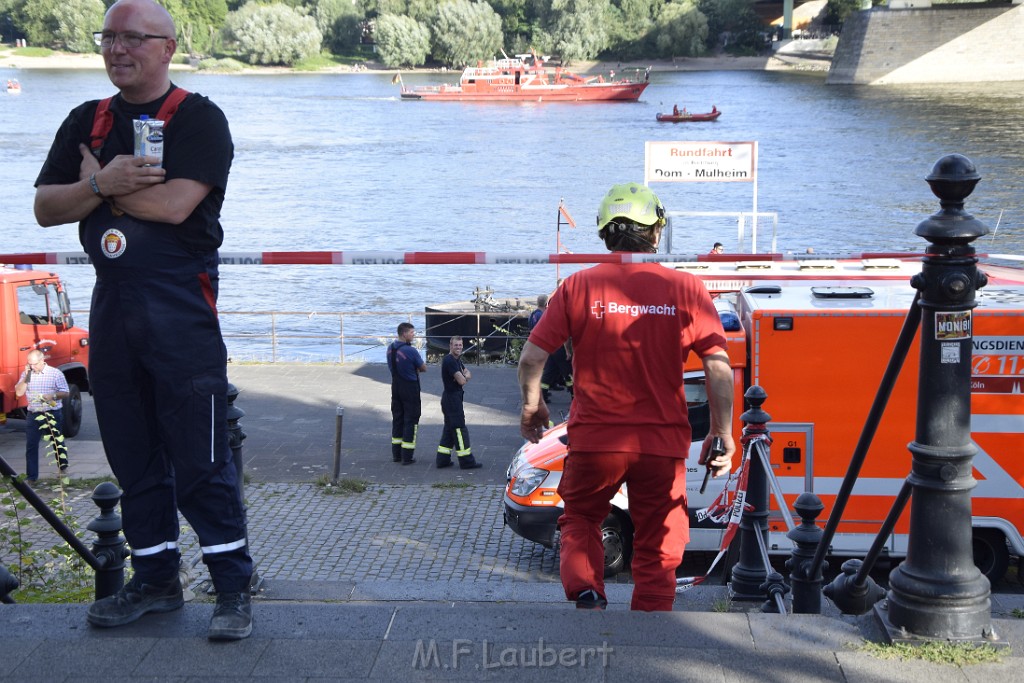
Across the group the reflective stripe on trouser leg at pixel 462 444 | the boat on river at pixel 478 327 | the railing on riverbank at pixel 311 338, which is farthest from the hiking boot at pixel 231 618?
the railing on riverbank at pixel 311 338

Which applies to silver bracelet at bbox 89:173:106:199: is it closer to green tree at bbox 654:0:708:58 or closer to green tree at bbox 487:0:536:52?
green tree at bbox 487:0:536:52

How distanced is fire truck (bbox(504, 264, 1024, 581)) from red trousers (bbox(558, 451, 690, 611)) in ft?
16.1

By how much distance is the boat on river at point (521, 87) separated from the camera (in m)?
105

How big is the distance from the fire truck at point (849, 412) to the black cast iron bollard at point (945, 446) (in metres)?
5.34

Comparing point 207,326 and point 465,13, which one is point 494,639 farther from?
point 465,13

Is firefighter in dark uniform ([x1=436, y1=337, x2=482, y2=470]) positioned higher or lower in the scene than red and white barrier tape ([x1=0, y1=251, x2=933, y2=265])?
lower

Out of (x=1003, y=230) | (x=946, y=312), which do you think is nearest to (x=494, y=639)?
(x=946, y=312)

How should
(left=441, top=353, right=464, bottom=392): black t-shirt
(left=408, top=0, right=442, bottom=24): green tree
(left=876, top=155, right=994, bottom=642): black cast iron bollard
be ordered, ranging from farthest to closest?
(left=408, top=0, right=442, bottom=24): green tree < (left=441, top=353, right=464, bottom=392): black t-shirt < (left=876, top=155, right=994, bottom=642): black cast iron bollard

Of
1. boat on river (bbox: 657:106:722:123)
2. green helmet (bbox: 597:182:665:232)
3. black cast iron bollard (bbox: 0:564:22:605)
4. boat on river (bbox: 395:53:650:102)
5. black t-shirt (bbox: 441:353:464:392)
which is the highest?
boat on river (bbox: 395:53:650:102)

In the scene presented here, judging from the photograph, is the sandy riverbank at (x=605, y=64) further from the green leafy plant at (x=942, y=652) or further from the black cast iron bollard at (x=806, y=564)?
the green leafy plant at (x=942, y=652)

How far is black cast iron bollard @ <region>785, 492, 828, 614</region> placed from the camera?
5.05m

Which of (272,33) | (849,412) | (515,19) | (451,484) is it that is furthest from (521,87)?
(849,412)

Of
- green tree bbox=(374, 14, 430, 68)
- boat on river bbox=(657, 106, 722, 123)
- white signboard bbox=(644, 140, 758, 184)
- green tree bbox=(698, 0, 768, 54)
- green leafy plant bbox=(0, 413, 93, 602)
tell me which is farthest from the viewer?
green tree bbox=(698, 0, 768, 54)

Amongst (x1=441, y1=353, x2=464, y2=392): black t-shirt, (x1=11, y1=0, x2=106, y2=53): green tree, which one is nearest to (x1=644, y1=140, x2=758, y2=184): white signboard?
(x1=441, y1=353, x2=464, y2=392): black t-shirt
